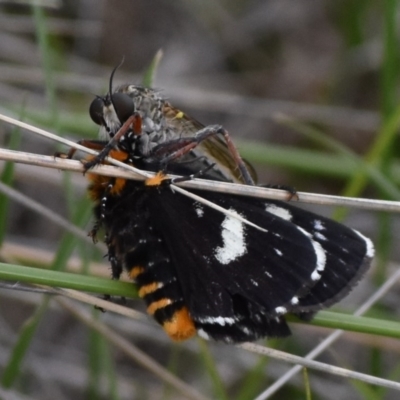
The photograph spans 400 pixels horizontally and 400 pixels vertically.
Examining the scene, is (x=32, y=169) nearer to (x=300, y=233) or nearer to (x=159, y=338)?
(x=159, y=338)


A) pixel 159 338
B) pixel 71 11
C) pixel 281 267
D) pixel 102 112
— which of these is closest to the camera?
pixel 281 267

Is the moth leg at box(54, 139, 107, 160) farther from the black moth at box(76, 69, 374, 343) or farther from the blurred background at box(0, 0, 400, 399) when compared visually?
the blurred background at box(0, 0, 400, 399)

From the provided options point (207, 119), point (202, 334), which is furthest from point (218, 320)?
point (207, 119)

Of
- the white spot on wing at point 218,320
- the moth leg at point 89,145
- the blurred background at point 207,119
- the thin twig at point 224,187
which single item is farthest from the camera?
the blurred background at point 207,119

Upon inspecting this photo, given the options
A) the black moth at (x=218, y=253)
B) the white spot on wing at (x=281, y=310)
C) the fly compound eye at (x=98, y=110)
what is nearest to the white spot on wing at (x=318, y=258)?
the black moth at (x=218, y=253)

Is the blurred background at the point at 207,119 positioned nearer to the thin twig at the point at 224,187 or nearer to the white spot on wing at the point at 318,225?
the thin twig at the point at 224,187

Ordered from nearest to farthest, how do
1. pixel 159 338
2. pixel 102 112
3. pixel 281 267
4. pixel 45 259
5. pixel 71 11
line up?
pixel 281 267, pixel 102 112, pixel 45 259, pixel 159 338, pixel 71 11

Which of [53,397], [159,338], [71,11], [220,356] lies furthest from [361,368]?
[71,11]
